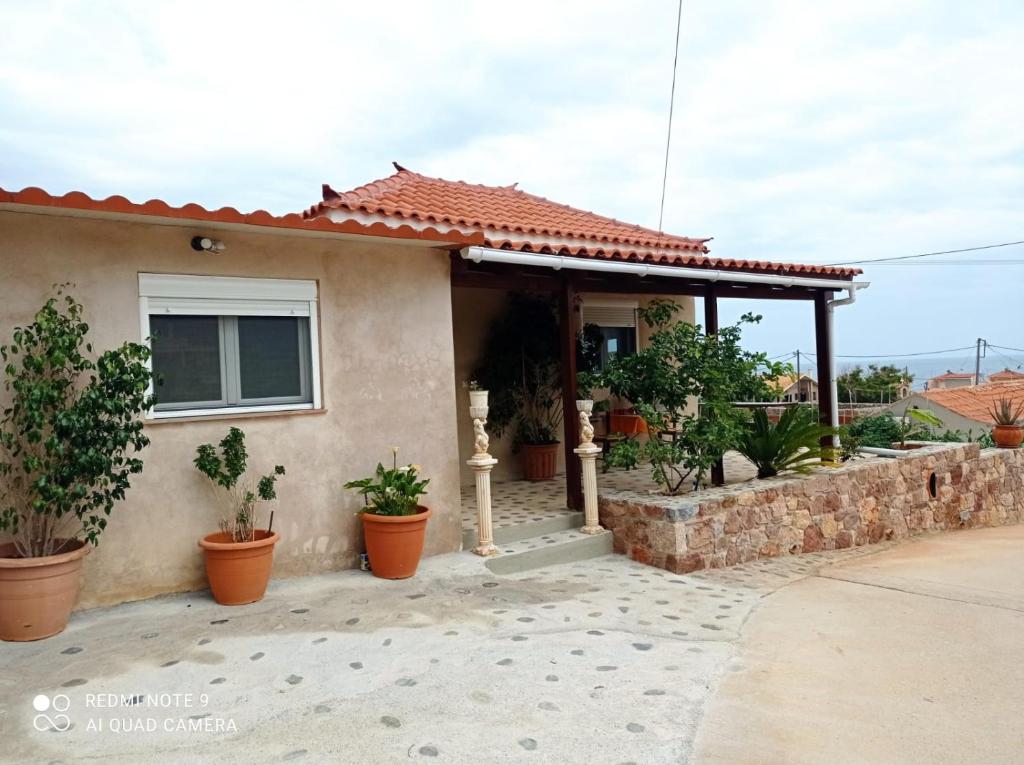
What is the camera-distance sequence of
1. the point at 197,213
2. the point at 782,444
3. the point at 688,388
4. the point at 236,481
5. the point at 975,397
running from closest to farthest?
the point at 197,213, the point at 236,481, the point at 688,388, the point at 782,444, the point at 975,397

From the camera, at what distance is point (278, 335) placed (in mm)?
5953

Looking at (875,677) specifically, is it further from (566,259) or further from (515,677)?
(566,259)

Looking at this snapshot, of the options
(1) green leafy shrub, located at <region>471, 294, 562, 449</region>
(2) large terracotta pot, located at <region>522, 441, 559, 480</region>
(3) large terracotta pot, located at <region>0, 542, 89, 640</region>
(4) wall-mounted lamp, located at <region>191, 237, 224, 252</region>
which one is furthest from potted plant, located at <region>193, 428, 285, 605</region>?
(2) large terracotta pot, located at <region>522, 441, 559, 480</region>

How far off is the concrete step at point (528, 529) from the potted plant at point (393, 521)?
753 mm

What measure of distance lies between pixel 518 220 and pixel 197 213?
602 cm

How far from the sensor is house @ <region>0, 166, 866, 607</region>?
16.8 ft

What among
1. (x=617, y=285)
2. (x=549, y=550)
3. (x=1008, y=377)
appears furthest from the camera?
(x=1008, y=377)

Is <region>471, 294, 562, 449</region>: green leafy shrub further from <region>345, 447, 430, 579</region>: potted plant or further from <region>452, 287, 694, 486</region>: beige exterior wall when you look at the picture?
<region>345, 447, 430, 579</region>: potted plant

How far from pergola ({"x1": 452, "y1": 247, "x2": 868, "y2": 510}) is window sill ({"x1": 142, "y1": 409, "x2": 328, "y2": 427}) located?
6.50 feet

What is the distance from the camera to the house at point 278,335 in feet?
16.8

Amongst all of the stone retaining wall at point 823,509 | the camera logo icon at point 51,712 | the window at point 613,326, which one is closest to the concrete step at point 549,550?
the stone retaining wall at point 823,509

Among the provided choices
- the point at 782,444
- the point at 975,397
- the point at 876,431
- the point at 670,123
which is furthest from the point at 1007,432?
the point at 975,397

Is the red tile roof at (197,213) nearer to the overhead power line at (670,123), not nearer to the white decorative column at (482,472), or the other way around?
the white decorative column at (482,472)

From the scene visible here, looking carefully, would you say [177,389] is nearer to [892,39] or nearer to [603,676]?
[603,676]
